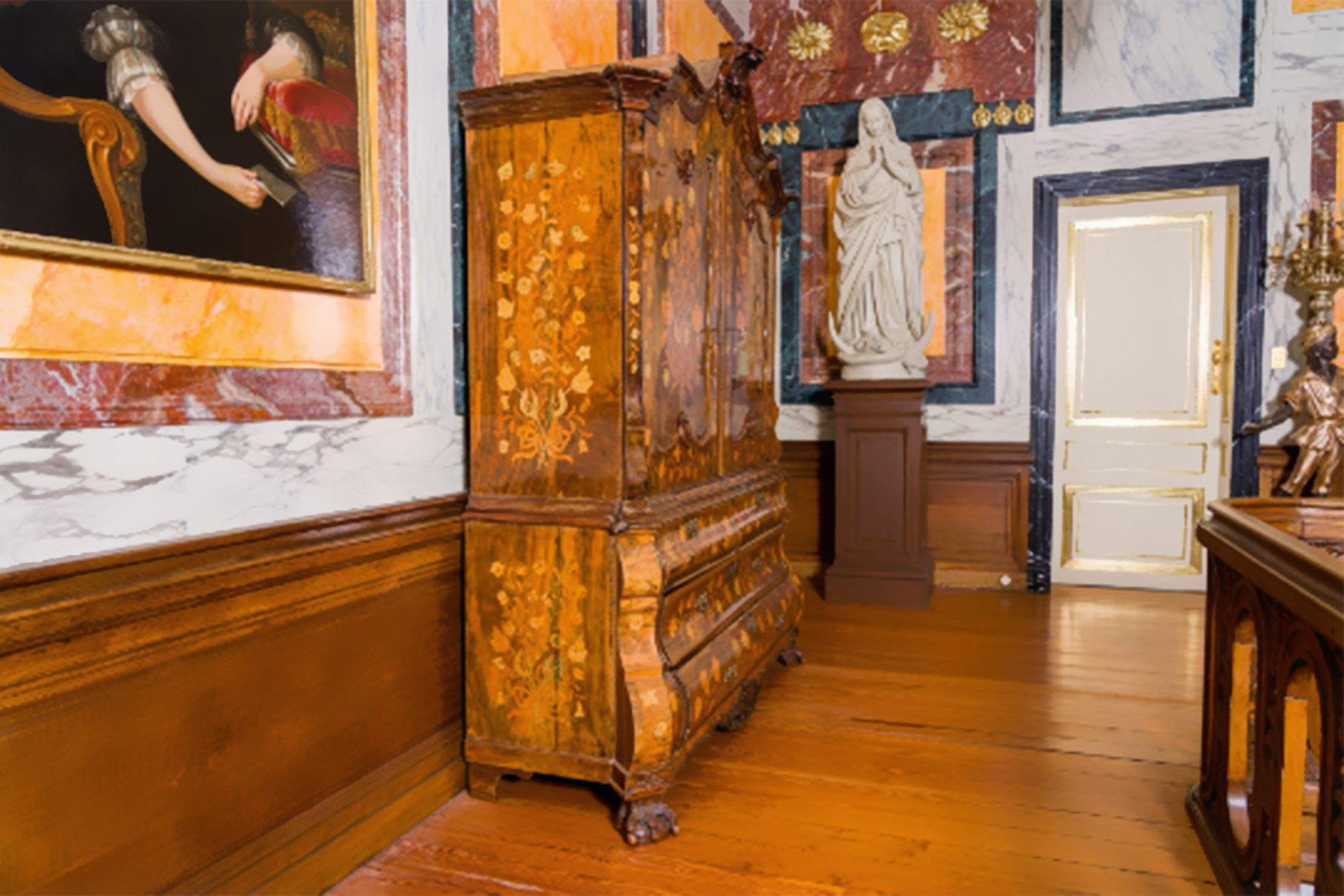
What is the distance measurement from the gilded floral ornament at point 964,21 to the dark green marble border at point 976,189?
328 millimetres

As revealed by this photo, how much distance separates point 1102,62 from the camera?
5.05 m

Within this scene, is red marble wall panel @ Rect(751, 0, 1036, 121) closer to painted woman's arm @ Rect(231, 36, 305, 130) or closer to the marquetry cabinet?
the marquetry cabinet

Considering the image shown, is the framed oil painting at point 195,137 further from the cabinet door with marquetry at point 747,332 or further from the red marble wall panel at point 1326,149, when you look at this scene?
the red marble wall panel at point 1326,149

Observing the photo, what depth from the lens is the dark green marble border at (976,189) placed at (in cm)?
525

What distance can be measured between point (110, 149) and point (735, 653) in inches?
84.2

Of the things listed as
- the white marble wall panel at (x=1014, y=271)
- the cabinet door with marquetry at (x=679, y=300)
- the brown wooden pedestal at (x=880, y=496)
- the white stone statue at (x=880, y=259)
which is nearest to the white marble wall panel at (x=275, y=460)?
the cabinet door with marquetry at (x=679, y=300)

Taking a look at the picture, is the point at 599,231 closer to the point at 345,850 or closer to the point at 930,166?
the point at 345,850

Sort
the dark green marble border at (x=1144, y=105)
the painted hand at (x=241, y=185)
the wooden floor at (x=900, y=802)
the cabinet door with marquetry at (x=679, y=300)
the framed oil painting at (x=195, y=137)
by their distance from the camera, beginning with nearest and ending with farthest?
the framed oil painting at (x=195, y=137) → the painted hand at (x=241, y=185) → the wooden floor at (x=900, y=802) → the cabinet door with marquetry at (x=679, y=300) → the dark green marble border at (x=1144, y=105)

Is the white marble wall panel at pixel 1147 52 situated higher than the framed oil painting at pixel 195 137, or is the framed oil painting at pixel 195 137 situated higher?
the white marble wall panel at pixel 1147 52

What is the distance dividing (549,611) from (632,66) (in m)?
1.45

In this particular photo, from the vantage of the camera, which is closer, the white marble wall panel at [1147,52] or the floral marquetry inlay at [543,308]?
the floral marquetry inlay at [543,308]

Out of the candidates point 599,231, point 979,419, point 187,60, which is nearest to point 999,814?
point 599,231

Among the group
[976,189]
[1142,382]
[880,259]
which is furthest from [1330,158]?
[880,259]

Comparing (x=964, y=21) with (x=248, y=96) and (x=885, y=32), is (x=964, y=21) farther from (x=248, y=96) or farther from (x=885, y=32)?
(x=248, y=96)
